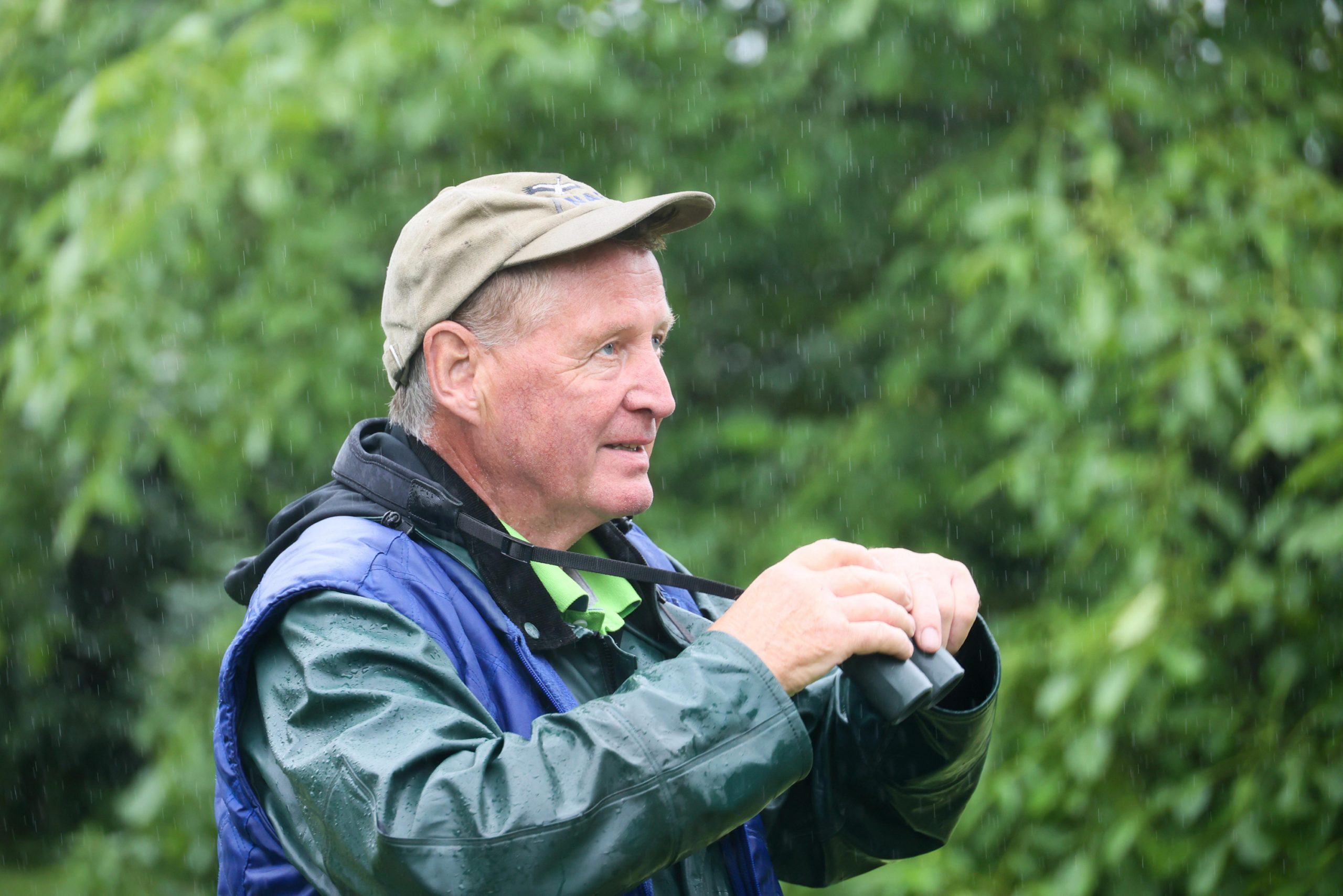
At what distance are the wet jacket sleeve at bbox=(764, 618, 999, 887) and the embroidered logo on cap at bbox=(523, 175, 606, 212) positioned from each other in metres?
0.83

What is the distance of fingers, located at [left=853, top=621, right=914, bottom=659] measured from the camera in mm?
1427

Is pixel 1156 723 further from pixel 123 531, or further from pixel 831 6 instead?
pixel 123 531

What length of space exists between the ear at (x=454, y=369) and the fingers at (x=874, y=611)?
645 millimetres

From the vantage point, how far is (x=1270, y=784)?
3.34 meters

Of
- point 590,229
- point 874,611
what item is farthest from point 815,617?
point 590,229

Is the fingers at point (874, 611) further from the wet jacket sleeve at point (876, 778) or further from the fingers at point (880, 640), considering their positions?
the wet jacket sleeve at point (876, 778)

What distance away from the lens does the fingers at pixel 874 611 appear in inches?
56.8

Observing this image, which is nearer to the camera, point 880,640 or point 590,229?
point 880,640

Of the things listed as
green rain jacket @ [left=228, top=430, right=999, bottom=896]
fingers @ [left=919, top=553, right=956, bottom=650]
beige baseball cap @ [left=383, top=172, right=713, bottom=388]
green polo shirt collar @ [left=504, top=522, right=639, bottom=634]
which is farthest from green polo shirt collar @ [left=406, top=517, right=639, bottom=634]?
fingers @ [left=919, top=553, right=956, bottom=650]

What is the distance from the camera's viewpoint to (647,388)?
6.00 ft

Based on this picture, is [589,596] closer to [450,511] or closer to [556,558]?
[556,558]

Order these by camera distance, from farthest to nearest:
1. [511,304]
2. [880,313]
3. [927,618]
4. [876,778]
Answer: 1. [880,313]
2. [876,778]
3. [511,304]
4. [927,618]

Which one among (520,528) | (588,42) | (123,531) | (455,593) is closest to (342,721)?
(455,593)

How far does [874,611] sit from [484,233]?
757 mm
